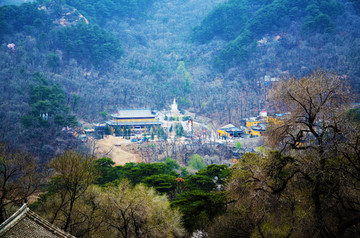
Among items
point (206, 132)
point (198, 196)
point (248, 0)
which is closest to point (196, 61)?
point (248, 0)

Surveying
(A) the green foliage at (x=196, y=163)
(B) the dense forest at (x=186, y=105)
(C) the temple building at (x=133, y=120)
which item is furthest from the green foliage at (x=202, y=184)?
(C) the temple building at (x=133, y=120)

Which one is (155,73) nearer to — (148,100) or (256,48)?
(148,100)

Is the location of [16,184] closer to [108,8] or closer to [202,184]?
[202,184]

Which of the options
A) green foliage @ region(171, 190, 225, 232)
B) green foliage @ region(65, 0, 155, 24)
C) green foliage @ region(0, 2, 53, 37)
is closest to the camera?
green foliage @ region(171, 190, 225, 232)

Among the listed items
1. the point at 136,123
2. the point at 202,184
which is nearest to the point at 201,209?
the point at 202,184

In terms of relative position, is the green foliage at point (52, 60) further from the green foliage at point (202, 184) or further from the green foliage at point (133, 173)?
the green foliage at point (202, 184)

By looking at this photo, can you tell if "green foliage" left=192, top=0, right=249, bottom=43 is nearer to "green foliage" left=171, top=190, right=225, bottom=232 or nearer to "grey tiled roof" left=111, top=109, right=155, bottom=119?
"grey tiled roof" left=111, top=109, right=155, bottom=119

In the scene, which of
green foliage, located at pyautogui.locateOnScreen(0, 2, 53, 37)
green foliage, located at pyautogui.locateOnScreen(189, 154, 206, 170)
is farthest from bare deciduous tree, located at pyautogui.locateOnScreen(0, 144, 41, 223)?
green foliage, located at pyautogui.locateOnScreen(0, 2, 53, 37)
